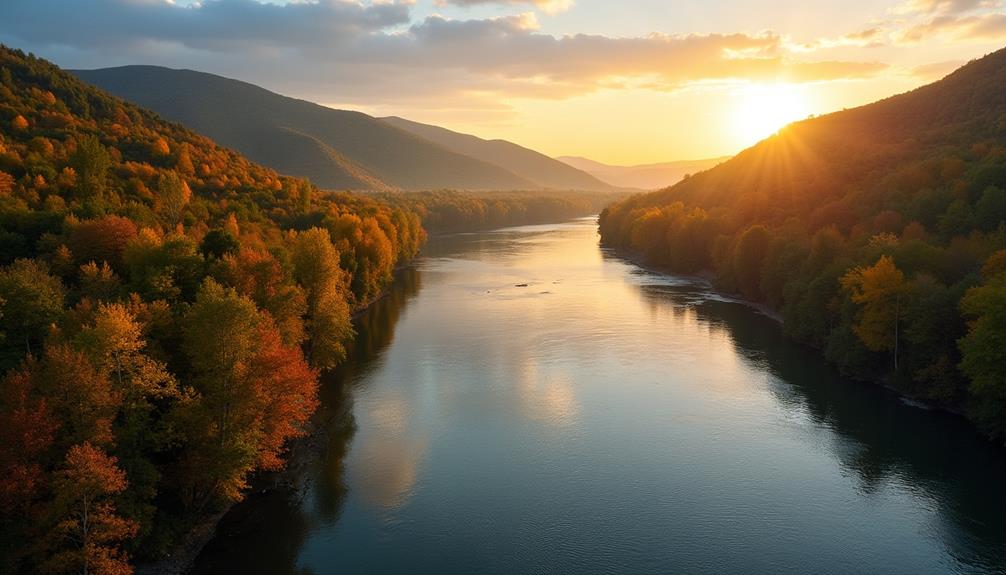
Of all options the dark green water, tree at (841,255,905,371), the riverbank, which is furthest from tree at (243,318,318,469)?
tree at (841,255,905,371)

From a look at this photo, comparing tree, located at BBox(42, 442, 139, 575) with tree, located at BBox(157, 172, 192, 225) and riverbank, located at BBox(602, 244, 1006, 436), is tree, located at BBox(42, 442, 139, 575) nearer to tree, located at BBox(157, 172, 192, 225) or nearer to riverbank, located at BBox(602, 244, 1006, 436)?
tree, located at BBox(157, 172, 192, 225)

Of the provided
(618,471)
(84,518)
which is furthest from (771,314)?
(84,518)

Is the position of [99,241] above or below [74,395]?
above

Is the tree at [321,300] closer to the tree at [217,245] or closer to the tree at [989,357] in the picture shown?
the tree at [217,245]

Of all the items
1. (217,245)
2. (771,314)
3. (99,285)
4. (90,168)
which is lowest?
(771,314)

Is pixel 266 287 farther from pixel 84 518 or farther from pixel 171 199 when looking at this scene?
pixel 171 199

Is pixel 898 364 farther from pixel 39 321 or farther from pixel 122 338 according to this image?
pixel 39 321

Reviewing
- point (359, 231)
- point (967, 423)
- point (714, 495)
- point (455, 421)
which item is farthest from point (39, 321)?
point (967, 423)
